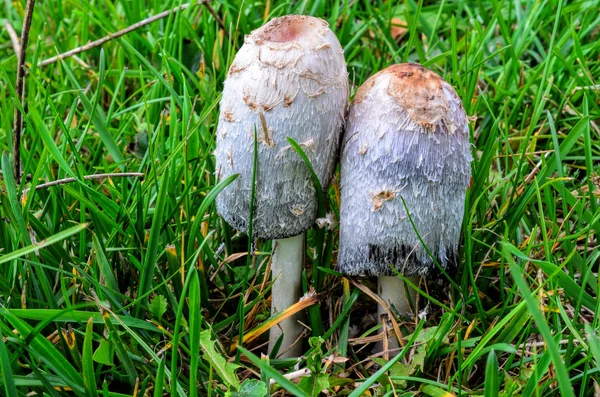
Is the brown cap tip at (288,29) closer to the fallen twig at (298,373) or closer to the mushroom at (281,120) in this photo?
the mushroom at (281,120)

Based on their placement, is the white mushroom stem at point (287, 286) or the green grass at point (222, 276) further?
the white mushroom stem at point (287, 286)

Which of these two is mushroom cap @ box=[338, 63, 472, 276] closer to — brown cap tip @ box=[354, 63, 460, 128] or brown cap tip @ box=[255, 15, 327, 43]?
brown cap tip @ box=[354, 63, 460, 128]

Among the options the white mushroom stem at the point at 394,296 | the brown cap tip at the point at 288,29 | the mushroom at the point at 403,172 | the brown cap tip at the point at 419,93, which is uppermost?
the brown cap tip at the point at 288,29

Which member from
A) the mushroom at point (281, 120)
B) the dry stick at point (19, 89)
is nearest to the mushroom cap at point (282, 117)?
the mushroom at point (281, 120)

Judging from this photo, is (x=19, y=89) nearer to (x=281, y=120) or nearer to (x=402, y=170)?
(x=281, y=120)

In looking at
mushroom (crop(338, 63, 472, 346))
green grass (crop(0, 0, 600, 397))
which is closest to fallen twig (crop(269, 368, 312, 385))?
green grass (crop(0, 0, 600, 397))
